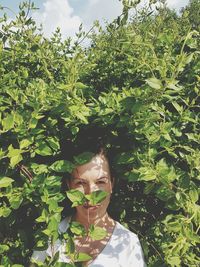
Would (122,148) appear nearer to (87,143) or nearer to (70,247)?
(87,143)

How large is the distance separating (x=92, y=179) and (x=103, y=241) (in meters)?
0.31

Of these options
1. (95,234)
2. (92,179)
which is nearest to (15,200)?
(95,234)

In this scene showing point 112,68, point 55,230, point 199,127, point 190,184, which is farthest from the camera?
point 112,68

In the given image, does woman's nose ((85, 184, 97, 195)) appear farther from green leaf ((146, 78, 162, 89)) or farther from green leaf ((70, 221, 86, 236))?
green leaf ((146, 78, 162, 89))

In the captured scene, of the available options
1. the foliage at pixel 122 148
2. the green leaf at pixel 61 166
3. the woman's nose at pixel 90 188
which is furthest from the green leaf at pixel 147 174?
the woman's nose at pixel 90 188

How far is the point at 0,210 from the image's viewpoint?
1567 millimetres

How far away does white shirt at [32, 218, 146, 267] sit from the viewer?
1925mm

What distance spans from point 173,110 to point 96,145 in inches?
15.1

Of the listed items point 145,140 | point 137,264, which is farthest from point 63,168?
point 137,264

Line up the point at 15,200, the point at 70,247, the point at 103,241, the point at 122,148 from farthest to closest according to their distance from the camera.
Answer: the point at 103,241, the point at 122,148, the point at 15,200, the point at 70,247

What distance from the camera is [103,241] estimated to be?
2.02 metres

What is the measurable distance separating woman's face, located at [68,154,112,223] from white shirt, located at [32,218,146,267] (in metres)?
0.15

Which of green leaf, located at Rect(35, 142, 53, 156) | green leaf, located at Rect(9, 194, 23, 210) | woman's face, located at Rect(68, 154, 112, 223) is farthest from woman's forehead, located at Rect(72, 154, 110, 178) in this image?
green leaf, located at Rect(9, 194, 23, 210)

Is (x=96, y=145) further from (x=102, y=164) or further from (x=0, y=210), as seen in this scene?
(x=0, y=210)
